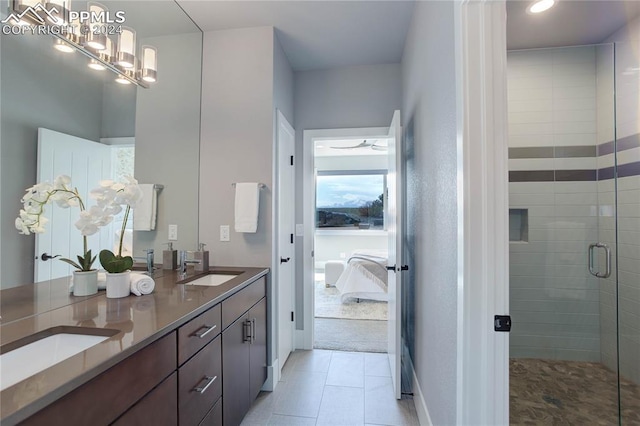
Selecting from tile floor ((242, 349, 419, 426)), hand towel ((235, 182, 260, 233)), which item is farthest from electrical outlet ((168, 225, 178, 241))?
tile floor ((242, 349, 419, 426))

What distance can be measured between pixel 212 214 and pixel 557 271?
9.52 ft

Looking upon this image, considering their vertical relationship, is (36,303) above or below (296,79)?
Result: below

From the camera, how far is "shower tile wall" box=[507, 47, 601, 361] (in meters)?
2.39

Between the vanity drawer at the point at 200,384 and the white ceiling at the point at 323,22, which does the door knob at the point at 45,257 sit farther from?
the white ceiling at the point at 323,22

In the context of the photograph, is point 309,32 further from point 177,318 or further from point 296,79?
point 177,318

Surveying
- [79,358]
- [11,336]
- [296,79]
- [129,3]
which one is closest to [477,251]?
[79,358]

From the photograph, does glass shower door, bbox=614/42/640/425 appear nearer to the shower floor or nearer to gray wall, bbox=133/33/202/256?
the shower floor

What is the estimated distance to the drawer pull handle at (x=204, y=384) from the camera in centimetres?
130

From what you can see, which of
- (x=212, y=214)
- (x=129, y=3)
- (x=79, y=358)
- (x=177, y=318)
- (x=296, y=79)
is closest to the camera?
(x=79, y=358)

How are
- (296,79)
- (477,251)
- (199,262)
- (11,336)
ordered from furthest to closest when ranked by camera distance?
(296,79)
(199,262)
(477,251)
(11,336)

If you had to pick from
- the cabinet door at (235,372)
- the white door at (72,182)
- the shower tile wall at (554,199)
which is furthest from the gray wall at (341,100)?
the white door at (72,182)

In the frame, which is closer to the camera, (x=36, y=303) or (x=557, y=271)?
(x=36, y=303)

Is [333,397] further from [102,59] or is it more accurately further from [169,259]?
[102,59]

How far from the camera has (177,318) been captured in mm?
1163
